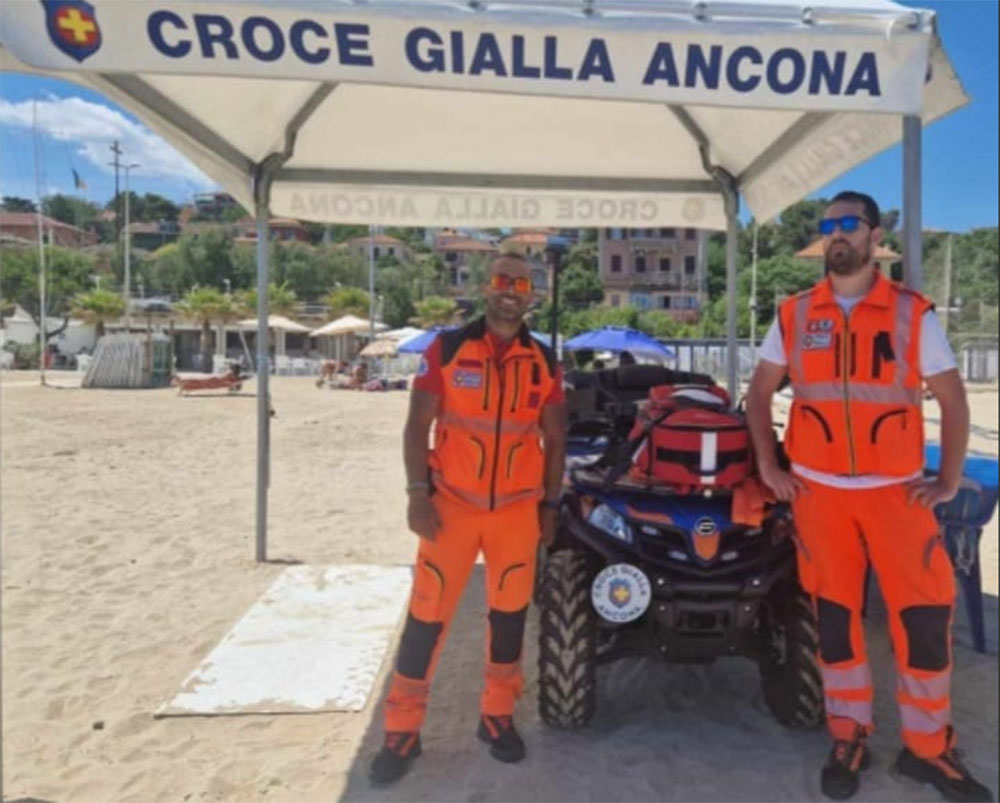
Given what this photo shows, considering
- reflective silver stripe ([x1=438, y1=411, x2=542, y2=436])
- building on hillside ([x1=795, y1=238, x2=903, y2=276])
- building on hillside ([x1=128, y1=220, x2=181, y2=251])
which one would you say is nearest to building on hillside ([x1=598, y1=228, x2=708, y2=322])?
building on hillside ([x1=128, y1=220, x2=181, y2=251])

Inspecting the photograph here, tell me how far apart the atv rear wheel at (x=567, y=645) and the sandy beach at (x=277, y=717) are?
15cm

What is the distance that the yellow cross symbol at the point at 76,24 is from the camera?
2.55m

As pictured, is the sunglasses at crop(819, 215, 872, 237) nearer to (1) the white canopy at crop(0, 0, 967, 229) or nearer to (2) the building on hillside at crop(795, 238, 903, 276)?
(2) the building on hillside at crop(795, 238, 903, 276)

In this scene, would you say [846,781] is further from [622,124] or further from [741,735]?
[622,124]

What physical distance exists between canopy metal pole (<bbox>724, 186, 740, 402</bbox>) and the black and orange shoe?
10.6ft

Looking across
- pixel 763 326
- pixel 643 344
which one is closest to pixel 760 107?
pixel 643 344

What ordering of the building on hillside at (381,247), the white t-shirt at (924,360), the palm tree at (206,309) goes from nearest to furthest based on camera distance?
the white t-shirt at (924,360) → the palm tree at (206,309) → the building on hillside at (381,247)

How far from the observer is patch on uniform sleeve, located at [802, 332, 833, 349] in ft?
9.68

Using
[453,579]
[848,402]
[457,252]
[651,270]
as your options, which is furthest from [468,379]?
[457,252]

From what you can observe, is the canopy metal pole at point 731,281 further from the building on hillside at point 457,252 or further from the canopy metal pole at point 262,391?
the building on hillside at point 457,252

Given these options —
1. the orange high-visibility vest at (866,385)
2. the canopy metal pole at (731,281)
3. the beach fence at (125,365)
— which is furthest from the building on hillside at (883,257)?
the beach fence at (125,365)

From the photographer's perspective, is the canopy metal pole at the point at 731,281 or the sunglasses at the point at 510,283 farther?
the canopy metal pole at the point at 731,281

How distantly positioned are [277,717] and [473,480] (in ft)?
5.16

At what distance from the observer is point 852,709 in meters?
3.05
